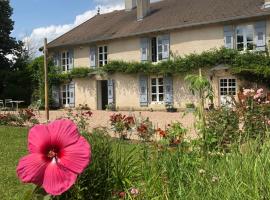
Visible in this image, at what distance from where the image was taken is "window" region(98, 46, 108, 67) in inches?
1207

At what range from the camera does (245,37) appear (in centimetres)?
2366

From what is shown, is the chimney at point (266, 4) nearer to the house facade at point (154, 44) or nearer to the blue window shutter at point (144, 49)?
the house facade at point (154, 44)

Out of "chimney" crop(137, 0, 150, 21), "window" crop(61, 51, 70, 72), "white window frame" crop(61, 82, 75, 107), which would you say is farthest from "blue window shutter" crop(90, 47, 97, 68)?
"chimney" crop(137, 0, 150, 21)

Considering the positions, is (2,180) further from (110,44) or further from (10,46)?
(10,46)

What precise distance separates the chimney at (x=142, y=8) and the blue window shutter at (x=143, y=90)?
4707 millimetres

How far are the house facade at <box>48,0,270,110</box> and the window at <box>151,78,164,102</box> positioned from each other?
0.20 feet

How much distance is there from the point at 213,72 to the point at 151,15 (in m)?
7.88

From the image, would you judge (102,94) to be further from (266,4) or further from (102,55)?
(266,4)

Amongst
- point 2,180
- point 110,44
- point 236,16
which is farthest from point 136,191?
point 110,44

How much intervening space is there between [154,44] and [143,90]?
2840 millimetres

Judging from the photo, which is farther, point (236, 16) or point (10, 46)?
point (10, 46)

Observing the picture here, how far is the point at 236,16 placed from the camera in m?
23.5

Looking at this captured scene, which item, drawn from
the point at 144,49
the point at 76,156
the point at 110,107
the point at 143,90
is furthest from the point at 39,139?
the point at 110,107

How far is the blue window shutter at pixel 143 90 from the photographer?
27578 mm
